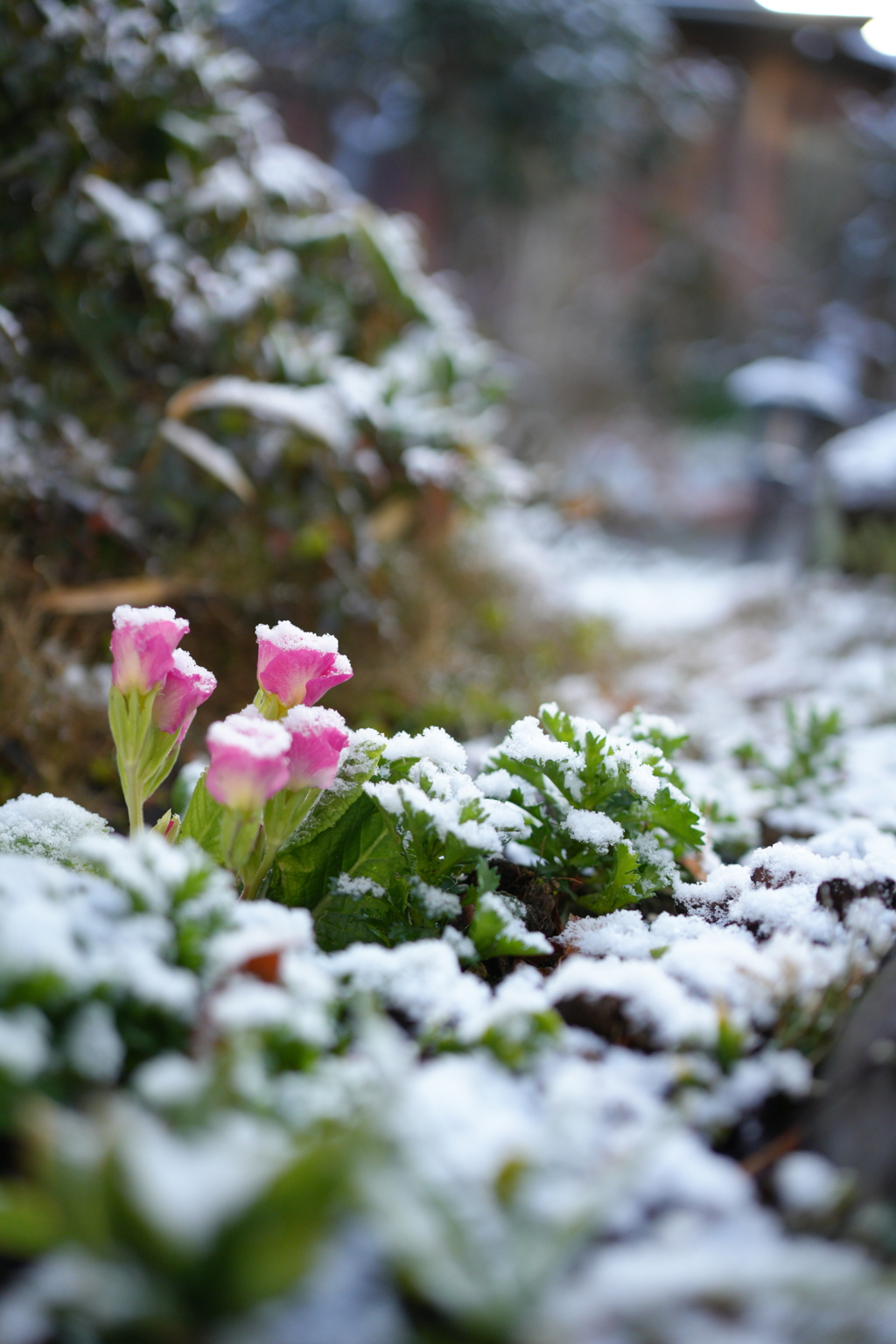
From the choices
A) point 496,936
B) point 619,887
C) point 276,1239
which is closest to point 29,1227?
point 276,1239

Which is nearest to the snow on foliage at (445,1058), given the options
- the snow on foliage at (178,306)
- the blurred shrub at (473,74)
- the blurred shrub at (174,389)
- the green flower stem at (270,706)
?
the green flower stem at (270,706)

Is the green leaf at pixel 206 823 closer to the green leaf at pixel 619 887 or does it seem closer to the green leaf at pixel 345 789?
the green leaf at pixel 345 789

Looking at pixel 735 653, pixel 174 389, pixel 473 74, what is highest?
pixel 473 74

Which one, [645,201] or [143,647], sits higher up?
[645,201]

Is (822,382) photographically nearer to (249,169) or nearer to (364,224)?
(364,224)

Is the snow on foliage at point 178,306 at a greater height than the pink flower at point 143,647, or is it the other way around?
A: the snow on foliage at point 178,306

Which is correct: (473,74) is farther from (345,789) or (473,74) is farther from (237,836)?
(237,836)
